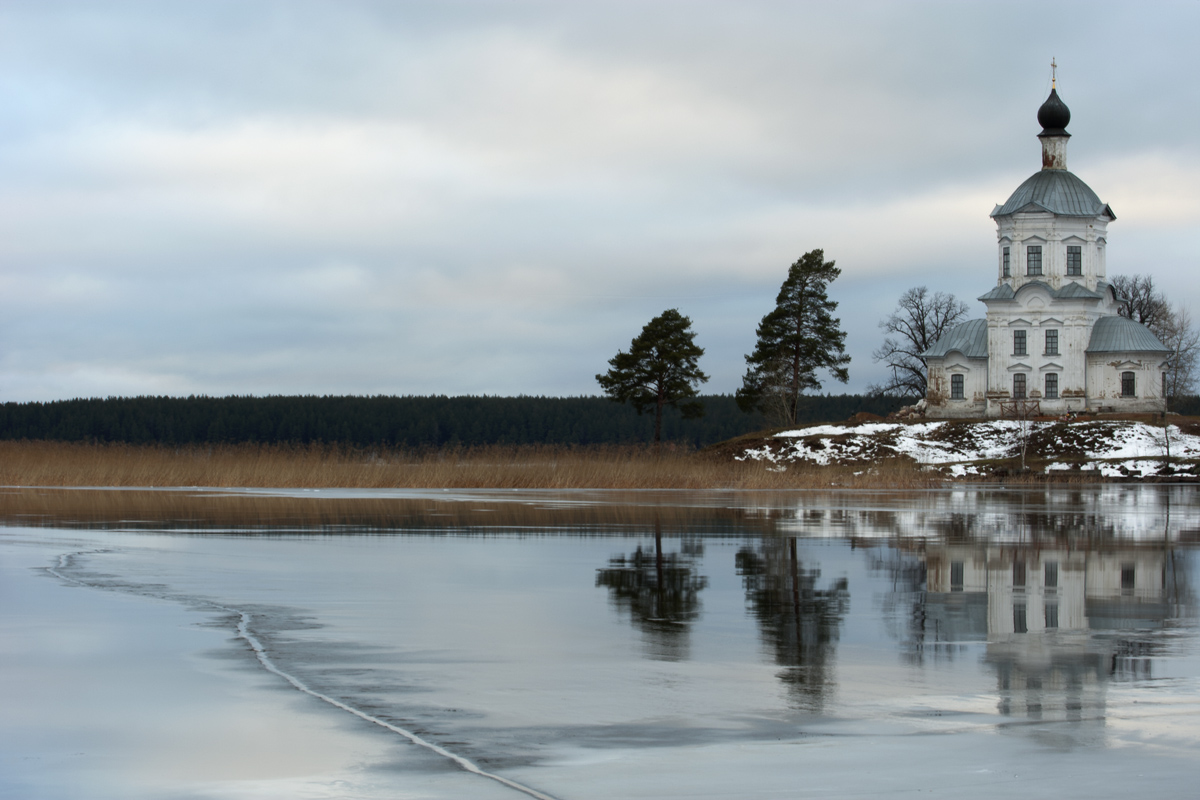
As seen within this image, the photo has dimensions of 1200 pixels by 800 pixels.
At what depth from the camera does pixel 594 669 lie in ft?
27.6

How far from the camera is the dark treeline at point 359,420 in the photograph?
5866 inches

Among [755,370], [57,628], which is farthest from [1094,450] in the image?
[57,628]

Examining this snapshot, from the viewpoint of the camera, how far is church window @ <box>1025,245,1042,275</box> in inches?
3078

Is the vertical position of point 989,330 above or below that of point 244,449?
above

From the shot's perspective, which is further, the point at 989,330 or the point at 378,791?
the point at 989,330

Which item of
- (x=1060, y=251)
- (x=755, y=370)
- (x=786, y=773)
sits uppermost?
(x=1060, y=251)

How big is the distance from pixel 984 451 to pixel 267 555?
5541 centimetres

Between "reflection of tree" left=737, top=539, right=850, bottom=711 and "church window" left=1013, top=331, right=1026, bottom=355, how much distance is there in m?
65.5

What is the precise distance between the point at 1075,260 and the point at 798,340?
1850 cm

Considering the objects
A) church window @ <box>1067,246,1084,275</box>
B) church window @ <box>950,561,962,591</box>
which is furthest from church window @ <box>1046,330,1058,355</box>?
church window @ <box>950,561,962,591</box>

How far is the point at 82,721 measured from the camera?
672 centimetres

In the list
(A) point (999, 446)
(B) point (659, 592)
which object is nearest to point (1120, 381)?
(A) point (999, 446)

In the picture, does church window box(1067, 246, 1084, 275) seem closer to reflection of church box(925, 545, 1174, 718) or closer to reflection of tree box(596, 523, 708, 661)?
reflection of church box(925, 545, 1174, 718)

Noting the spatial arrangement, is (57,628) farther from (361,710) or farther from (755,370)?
(755,370)
